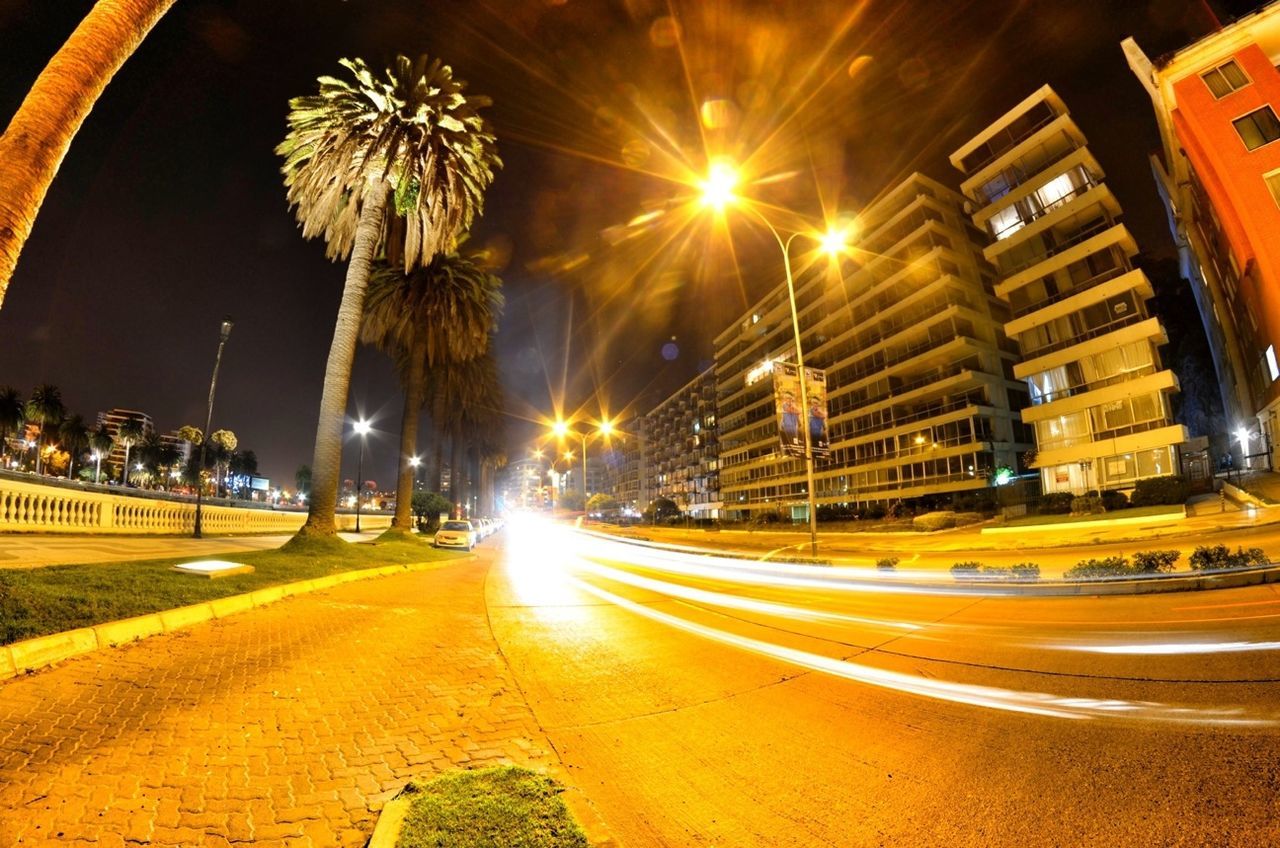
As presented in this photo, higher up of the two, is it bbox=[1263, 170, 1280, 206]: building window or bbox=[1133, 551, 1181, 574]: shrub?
bbox=[1263, 170, 1280, 206]: building window

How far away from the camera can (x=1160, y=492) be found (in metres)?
22.8

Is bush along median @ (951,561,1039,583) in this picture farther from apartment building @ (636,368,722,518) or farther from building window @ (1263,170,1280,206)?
apartment building @ (636,368,722,518)

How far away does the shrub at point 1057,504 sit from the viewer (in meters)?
28.1

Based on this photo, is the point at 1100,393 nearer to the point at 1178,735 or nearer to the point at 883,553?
the point at 883,553

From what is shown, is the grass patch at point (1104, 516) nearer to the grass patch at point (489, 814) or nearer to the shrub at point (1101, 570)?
the shrub at point (1101, 570)

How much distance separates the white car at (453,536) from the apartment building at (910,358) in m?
22.8

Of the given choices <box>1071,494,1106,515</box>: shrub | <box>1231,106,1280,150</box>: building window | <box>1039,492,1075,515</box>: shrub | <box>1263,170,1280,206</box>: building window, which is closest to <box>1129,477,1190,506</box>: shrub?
<box>1071,494,1106,515</box>: shrub

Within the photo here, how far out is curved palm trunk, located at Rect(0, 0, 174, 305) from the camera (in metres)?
5.36

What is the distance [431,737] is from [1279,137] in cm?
3805

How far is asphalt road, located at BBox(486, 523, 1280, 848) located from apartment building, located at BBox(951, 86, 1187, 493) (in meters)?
27.2

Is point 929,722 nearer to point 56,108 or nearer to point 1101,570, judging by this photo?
point 1101,570

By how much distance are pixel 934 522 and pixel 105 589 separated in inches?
1391

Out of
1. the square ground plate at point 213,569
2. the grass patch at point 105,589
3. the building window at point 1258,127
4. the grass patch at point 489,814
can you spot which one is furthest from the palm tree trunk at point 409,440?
the building window at point 1258,127

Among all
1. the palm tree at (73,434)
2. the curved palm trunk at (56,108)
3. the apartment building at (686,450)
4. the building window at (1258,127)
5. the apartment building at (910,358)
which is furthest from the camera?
the apartment building at (686,450)
